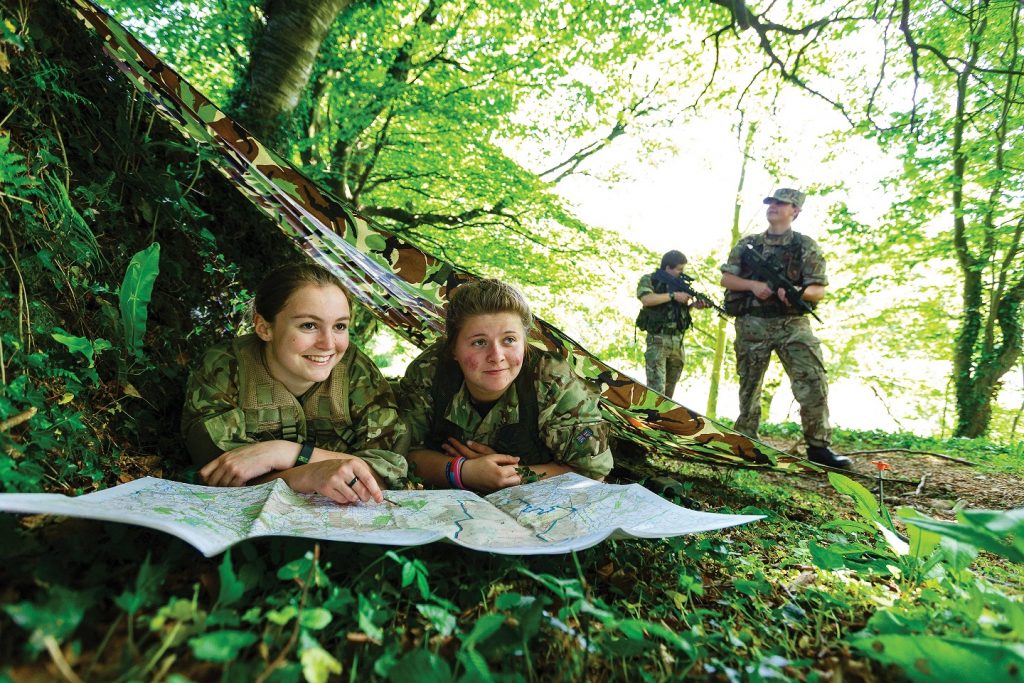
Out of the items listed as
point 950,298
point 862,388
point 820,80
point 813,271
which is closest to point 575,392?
point 813,271

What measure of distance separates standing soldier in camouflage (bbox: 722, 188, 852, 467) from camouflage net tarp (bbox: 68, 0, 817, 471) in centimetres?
148

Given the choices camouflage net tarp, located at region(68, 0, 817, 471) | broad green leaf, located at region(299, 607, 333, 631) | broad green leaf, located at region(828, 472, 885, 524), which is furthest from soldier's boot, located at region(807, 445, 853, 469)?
broad green leaf, located at region(299, 607, 333, 631)

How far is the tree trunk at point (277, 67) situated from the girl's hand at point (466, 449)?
2610mm

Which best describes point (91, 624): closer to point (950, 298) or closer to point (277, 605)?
point (277, 605)

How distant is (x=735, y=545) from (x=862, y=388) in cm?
1365

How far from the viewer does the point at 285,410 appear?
2.01m

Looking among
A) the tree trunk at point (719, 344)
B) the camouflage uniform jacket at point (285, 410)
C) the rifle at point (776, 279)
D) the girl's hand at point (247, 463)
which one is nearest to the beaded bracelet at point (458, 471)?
the camouflage uniform jacket at point (285, 410)

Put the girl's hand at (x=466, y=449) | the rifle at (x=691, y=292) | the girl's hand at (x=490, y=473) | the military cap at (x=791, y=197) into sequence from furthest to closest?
the rifle at (x=691, y=292) < the military cap at (x=791, y=197) < the girl's hand at (x=466, y=449) < the girl's hand at (x=490, y=473)

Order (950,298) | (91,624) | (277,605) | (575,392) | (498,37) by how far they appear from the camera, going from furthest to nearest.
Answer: (950,298) < (498,37) < (575,392) < (277,605) < (91,624)

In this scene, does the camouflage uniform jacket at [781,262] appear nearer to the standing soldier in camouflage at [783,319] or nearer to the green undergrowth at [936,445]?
the standing soldier in camouflage at [783,319]

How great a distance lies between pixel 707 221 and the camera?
13.4 meters

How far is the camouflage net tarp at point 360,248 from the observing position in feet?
7.07

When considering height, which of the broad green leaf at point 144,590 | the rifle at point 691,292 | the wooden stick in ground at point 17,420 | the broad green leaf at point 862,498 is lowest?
the broad green leaf at point 144,590

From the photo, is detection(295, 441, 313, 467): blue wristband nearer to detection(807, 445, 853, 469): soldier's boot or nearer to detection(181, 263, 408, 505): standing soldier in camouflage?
detection(181, 263, 408, 505): standing soldier in camouflage
